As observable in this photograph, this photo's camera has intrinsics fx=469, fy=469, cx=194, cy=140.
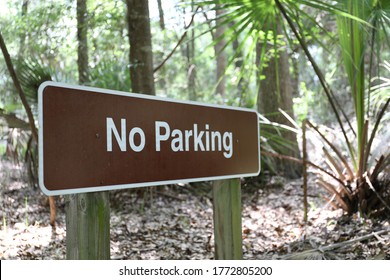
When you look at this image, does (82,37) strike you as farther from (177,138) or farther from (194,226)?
(177,138)

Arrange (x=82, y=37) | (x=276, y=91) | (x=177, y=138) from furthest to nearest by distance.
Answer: (x=276, y=91) → (x=82, y=37) → (x=177, y=138)

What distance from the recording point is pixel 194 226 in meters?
5.02

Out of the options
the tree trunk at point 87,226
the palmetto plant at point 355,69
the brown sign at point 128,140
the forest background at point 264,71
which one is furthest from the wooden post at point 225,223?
the palmetto plant at point 355,69

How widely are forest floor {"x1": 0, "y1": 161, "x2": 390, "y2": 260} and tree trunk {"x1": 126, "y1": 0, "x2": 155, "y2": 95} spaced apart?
134cm

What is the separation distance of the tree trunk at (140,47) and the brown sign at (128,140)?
3784mm

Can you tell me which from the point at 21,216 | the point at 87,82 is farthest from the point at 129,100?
the point at 87,82

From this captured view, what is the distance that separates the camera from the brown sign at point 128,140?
1.45 meters

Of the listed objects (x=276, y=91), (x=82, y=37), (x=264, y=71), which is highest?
(x=82, y=37)

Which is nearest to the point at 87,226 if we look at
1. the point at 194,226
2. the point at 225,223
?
the point at 225,223

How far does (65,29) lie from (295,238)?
15.1ft

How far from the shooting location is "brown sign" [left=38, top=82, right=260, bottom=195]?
1449mm

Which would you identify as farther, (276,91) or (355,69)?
(276,91)

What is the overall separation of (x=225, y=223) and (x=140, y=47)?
4.07 m

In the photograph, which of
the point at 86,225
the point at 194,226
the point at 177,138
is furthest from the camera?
the point at 194,226
